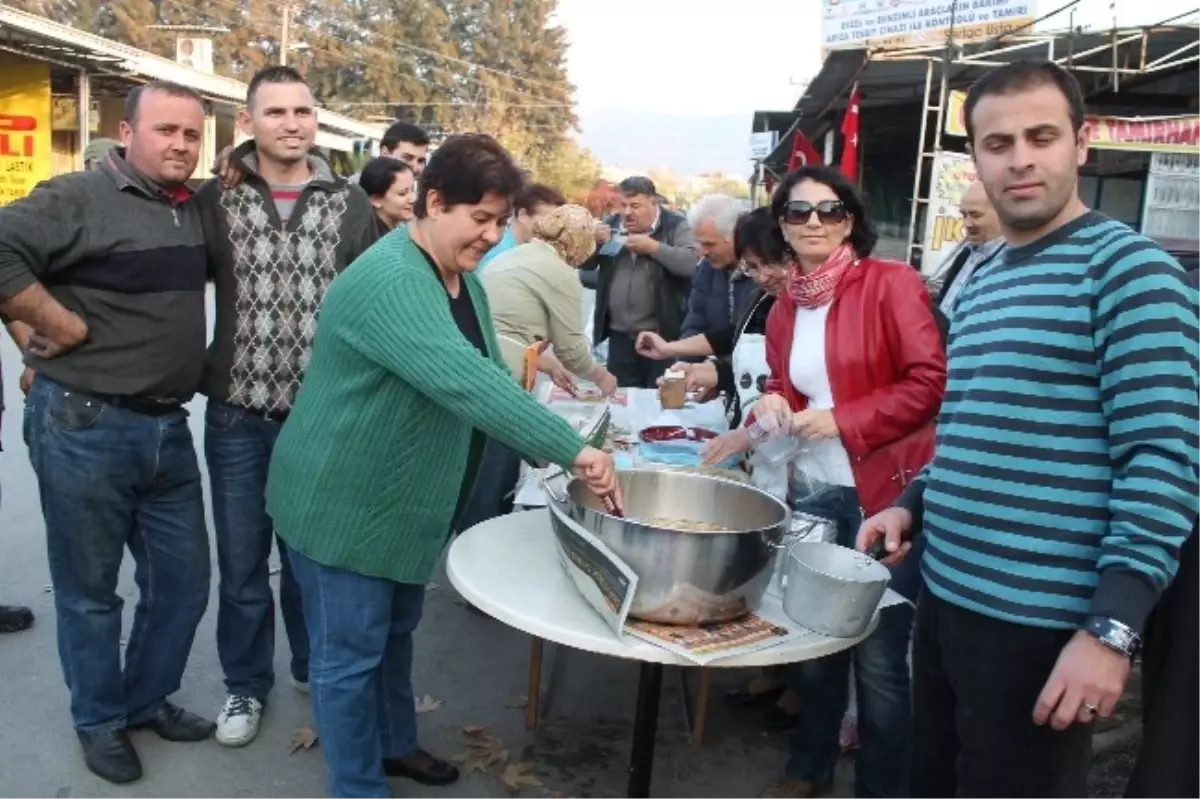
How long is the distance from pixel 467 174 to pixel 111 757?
6.67ft

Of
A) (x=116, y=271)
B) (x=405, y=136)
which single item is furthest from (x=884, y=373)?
(x=405, y=136)

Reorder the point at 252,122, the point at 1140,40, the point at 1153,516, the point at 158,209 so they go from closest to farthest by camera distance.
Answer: the point at 1153,516
the point at 158,209
the point at 252,122
the point at 1140,40

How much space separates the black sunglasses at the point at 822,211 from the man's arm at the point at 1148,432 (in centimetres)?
110

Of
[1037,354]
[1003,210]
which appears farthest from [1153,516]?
[1003,210]

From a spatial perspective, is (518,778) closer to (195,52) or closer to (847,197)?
(847,197)

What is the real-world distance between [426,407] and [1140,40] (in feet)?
32.1

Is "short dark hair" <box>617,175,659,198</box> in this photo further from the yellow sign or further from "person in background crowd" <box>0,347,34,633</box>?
the yellow sign

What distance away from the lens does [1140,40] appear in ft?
31.3

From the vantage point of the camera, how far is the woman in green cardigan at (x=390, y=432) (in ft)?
6.84

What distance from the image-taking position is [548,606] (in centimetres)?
206

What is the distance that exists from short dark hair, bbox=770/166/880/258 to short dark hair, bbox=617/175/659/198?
3695 mm

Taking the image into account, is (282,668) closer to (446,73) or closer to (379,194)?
(379,194)

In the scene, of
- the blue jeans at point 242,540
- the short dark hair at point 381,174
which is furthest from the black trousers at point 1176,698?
the short dark hair at point 381,174

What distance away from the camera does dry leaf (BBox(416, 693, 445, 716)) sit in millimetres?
3465
